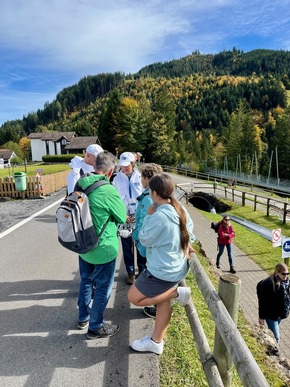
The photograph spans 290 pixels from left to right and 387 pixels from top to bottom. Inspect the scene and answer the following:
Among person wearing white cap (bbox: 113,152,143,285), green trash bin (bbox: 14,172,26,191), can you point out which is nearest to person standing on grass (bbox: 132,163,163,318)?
person wearing white cap (bbox: 113,152,143,285)

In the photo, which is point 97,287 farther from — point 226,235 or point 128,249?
point 226,235

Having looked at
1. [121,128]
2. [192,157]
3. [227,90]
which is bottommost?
[192,157]

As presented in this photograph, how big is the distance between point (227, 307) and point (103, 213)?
Answer: 1456mm

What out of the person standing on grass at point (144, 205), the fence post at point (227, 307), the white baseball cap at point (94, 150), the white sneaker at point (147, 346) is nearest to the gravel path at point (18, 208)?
the white baseball cap at point (94, 150)

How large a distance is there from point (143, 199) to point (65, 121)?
580 ft

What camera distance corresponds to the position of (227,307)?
239 cm

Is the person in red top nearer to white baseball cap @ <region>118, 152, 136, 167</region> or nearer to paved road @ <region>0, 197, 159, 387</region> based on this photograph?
paved road @ <region>0, 197, 159, 387</region>

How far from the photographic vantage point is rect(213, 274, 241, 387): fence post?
2339 mm

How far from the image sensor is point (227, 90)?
15475cm

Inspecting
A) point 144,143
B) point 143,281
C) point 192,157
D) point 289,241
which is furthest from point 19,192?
point 192,157

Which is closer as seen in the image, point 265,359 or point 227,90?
point 265,359

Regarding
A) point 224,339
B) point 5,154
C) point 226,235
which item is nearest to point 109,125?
point 5,154

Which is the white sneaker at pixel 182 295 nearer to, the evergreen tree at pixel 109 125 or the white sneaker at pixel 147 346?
the white sneaker at pixel 147 346

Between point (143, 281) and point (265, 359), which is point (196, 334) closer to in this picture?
point (143, 281)
